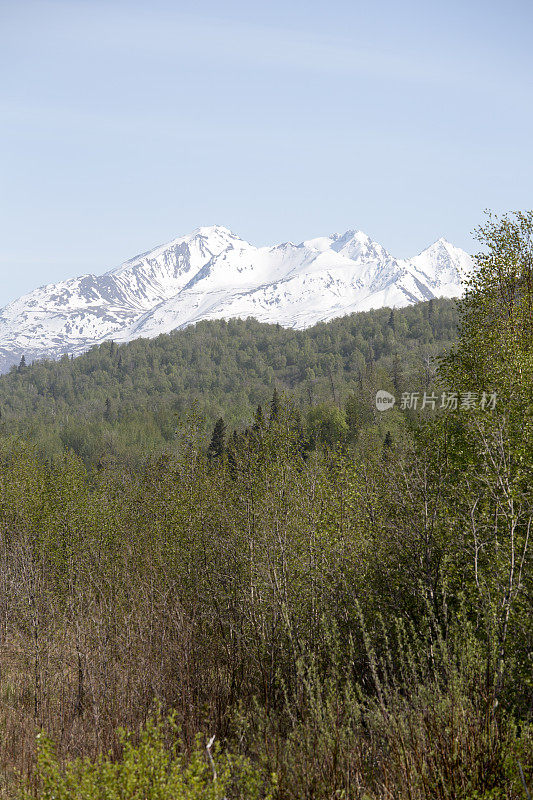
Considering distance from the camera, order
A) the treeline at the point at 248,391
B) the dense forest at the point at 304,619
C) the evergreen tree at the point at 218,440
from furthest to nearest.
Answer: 1. the treeline at the point at 248,391
2. the evergreen tree at the point at 218,440
3. the dense forest at the point at 304,619

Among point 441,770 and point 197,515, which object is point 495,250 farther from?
point 441,770

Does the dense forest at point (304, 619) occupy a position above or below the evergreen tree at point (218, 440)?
above

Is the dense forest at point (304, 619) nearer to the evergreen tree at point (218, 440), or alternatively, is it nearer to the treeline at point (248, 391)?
the evergreen tree at point (218, 440)

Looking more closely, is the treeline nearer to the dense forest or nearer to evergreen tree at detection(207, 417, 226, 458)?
evergreen tree at detection(207, 417, 226, 458)

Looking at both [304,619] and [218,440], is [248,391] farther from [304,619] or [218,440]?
[304,619]

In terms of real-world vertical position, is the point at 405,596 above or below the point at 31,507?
above

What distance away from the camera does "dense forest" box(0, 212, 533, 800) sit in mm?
6473

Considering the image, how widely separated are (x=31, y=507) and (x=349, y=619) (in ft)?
87.1

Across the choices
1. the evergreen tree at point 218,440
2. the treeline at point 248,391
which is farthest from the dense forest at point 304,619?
the treeline at point 248,391

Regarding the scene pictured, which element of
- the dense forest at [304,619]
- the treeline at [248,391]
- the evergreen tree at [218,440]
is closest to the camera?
the dense forest at [304,619]

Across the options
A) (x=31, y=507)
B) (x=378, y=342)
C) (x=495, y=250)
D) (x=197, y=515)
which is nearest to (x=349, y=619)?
(x=197, y=515)

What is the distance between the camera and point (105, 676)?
12.0 m

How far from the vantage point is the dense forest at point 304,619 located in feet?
21.2

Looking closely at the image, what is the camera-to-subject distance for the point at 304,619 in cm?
1259
